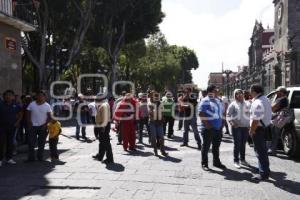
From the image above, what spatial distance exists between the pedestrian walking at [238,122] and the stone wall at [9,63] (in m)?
8.83

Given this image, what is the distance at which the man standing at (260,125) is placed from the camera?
841 centimetres

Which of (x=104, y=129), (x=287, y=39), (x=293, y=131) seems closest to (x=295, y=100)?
(x=293, y=131)

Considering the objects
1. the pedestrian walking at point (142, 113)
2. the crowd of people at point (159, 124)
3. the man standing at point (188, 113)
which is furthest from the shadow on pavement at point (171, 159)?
the pedestrian walking at point (142, 113)

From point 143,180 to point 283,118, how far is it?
180 inches

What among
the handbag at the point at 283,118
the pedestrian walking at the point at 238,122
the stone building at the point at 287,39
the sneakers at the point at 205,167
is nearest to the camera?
the sneakers at the point at 205,167

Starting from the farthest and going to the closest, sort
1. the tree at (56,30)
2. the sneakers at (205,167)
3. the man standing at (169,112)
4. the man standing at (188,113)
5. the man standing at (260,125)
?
the tree at (56,30), the man standing at (169,112), the man standing at (188,113), the sneakers at (205,167), the man standing at (260,125)

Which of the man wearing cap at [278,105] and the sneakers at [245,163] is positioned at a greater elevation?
the man wearing cap at [278,105]

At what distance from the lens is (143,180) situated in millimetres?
8531

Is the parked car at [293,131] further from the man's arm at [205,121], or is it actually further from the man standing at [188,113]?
the man's arm at [205,121]

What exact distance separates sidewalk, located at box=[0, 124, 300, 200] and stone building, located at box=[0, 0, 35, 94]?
5.18m

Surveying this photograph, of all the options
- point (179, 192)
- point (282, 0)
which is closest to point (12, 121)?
point (179, 192)

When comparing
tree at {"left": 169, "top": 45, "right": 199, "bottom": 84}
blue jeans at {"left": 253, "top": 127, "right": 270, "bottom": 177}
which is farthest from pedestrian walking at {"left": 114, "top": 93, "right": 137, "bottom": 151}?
tree at {"left": 169, "top": 45, "right": 199, "bottom": 84}

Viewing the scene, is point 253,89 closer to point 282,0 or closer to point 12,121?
point 12,121

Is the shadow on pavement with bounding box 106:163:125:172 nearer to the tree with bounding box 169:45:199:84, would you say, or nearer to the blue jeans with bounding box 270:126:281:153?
the blue jeans with bounding box 270:126:281:153
